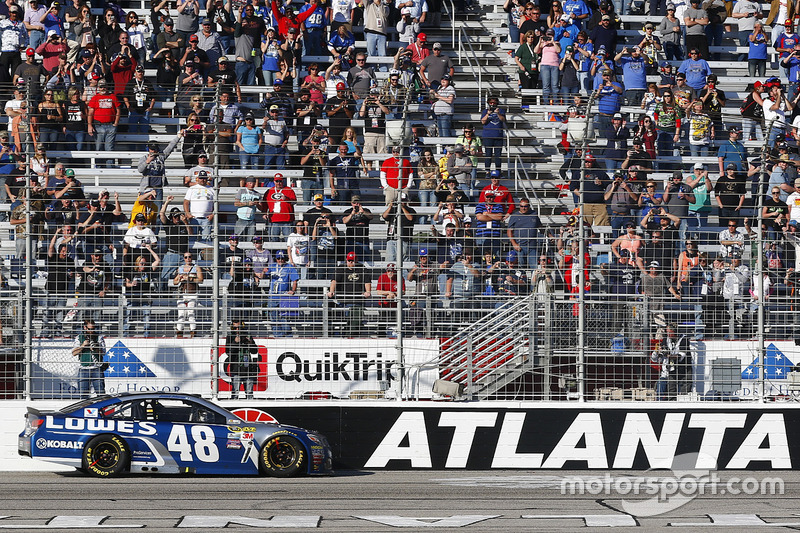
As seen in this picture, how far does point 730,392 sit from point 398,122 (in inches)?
259

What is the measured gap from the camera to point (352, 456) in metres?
15.3

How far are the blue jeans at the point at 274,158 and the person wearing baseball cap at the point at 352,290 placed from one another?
215 cm

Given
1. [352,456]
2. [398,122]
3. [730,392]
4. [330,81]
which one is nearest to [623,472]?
[730,392]

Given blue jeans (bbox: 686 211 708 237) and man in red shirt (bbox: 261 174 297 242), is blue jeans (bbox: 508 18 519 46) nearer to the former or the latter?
blue jeans (bbox: 686 211 708 237)

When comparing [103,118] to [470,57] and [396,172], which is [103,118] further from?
[470,57]

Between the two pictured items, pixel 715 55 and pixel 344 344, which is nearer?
pixel 344 344

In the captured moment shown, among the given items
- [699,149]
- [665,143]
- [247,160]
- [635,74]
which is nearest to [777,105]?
[635,74]

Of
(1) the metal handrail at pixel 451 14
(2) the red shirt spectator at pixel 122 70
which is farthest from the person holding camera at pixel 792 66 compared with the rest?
(2) the red shirt spectator at pixel 122 70

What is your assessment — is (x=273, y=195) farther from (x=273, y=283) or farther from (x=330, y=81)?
(x=330, y=81)

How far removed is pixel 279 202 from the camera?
1571 cm

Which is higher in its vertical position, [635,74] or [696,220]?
[635,74]

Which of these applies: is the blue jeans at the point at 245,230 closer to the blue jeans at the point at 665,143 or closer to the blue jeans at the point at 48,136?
the blue jeans at the point at 48,136

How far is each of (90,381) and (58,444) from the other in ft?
4.47

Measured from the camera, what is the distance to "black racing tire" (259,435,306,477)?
47.3ft
